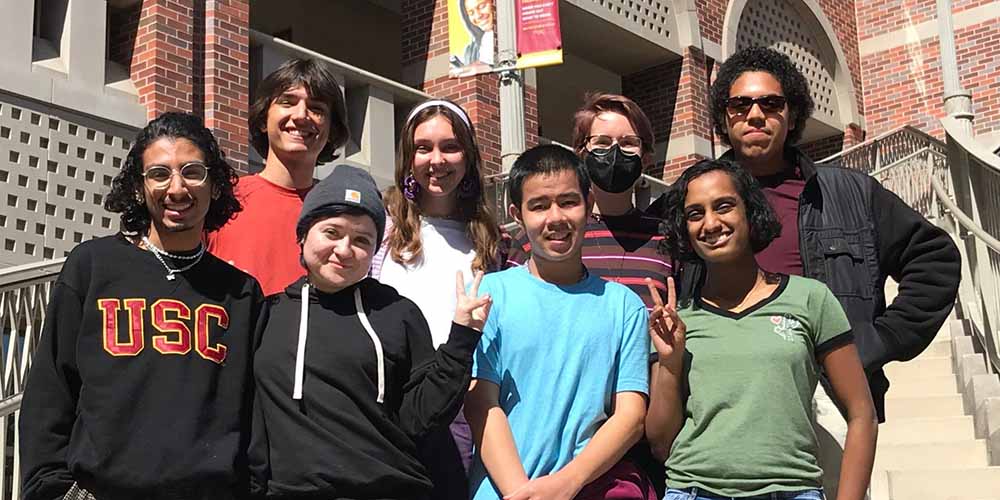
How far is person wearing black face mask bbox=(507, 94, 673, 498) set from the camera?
11.8 feet

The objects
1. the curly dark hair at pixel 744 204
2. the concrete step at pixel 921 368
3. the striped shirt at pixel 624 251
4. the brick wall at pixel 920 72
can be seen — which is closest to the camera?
the curly dark hair at pixel 744 204

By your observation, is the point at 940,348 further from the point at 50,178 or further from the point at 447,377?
the point at 50,178

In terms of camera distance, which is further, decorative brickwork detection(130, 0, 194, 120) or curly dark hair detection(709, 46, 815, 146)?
decorative brickwork detection(130, 0, 194, 120)

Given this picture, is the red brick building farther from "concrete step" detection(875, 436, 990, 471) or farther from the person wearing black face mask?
"concrete step" detection(875, 436, 990, 471)

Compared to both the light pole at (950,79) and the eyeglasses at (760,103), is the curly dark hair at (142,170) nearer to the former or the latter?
the eyeglasses at (760,103)

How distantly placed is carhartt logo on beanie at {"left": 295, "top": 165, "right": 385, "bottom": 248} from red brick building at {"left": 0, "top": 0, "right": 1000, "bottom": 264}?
5.62 metres

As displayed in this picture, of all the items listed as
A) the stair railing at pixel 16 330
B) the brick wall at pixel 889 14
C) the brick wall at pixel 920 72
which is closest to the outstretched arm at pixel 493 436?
the stair railing at pixel 16 330

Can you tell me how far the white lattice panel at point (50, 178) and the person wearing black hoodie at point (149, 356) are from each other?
211 inches

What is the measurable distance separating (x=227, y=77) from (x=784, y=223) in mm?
7038

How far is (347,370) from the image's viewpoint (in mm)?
2922

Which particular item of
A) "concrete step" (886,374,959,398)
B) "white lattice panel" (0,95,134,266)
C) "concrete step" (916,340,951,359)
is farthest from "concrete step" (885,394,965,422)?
"white lattice panel" (0,95,134,266)

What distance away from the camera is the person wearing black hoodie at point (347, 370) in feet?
9.27

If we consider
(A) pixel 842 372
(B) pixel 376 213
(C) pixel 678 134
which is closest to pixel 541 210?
(B) pixel 376 213

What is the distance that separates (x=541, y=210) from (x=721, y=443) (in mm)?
832
